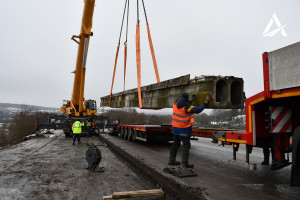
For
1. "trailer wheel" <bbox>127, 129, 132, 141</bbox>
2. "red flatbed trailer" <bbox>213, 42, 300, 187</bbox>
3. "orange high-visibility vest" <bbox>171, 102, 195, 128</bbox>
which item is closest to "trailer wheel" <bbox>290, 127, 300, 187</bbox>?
"red flatbed trailer" <bbox>213, 42, 300, 187</bbox>

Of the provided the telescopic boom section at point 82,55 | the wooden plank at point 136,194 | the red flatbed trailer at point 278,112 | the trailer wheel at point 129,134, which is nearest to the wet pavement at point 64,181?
the wooden plank at point 136,194

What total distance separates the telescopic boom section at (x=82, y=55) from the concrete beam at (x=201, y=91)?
22.2ft

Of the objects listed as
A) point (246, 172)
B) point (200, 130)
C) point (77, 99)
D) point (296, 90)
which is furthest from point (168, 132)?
point (77, 99)

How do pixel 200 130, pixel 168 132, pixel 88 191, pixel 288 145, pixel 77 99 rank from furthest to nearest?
1. pixel 77 99
2. pixel 168 132
3. pixel 200 130
4. pixel 88 191
5. pixel 288 145

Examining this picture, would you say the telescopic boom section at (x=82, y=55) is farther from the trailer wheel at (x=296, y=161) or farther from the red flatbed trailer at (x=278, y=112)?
the trailer wheel at (x=296, y=161)

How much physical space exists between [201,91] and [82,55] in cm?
1113

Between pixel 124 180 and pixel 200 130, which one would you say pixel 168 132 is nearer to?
pixel 200 130

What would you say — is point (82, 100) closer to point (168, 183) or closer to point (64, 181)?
point (64, 181)

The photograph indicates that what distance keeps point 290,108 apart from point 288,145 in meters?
0.63

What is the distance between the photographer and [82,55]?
15.0 meters

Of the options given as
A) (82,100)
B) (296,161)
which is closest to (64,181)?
(296,161)

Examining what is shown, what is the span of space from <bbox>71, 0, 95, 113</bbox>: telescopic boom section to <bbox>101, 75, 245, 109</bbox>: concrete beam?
22.2 ft

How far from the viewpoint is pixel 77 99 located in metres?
16.5

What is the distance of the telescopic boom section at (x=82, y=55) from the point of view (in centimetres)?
1307
